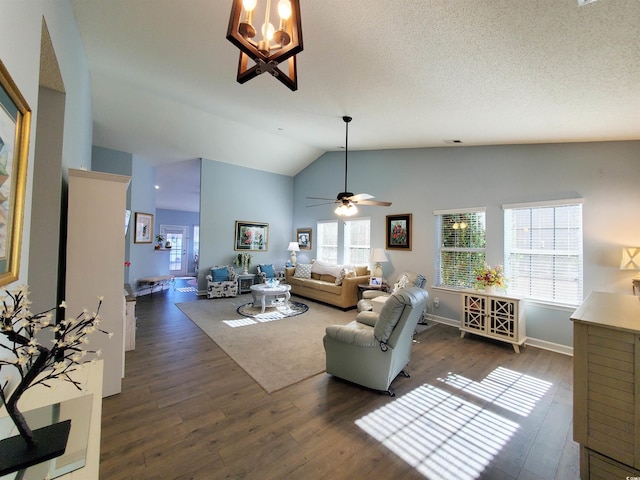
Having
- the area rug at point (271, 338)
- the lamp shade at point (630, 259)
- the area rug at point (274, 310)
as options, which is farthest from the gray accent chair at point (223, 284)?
the lamp shade at point (630, 259)

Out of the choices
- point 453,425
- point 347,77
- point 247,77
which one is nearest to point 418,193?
point 347,77

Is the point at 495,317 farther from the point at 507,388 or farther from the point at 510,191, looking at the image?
the point at 510,191

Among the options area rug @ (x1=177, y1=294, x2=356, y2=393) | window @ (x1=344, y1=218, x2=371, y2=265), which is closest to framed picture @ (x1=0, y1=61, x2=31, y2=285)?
area rug @ (x1=177, y1=294, x2=356, y2=393)

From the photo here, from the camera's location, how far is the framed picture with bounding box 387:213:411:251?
18.1ft

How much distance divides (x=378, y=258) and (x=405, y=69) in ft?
12.1

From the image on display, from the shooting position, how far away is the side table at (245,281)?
7.27m

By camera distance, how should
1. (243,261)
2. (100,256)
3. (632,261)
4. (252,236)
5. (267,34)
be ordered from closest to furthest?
1. (267,34)
2. (100,256)
3. (632,261)
4. (243,261)
5. (252,236)

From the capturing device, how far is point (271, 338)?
4008 millimetres

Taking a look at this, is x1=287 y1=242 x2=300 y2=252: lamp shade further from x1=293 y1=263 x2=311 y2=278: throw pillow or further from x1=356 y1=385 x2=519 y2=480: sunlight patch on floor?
x1=356 y1=385 x2=519 y2=480: sunlight patch on floor

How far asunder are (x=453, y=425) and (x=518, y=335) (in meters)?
2.25

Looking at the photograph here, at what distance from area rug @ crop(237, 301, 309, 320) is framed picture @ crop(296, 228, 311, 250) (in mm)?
2185

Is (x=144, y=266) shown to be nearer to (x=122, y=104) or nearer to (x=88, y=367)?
(x=122, y=104)

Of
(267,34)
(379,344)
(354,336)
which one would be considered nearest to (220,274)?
(354,336)

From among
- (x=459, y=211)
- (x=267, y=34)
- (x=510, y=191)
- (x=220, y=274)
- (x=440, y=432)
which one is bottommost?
(x=440, y=432)
